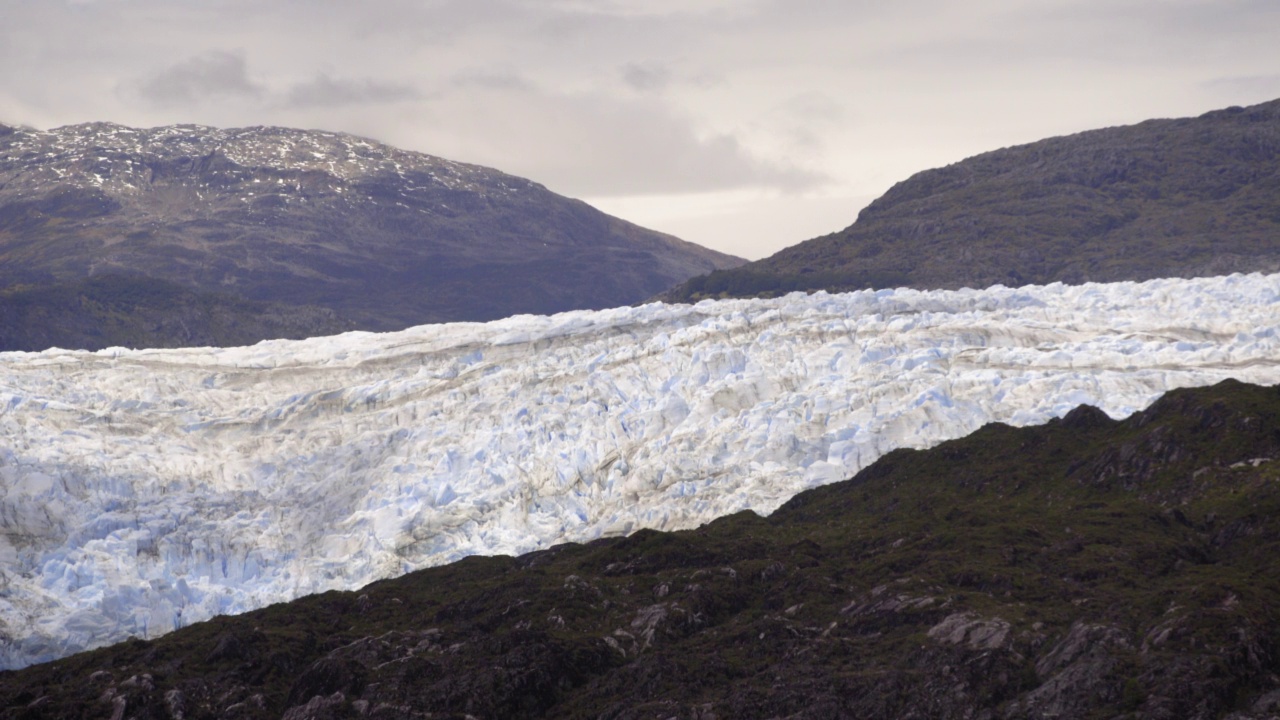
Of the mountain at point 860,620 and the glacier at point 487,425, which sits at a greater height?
the glacier at point 487,425

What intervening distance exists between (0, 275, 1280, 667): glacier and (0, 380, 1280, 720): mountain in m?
12.1

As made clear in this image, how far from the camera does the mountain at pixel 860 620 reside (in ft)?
198

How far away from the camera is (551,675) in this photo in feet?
227

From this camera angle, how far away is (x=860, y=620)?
71.8 meters

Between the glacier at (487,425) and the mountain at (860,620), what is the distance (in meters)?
12.1

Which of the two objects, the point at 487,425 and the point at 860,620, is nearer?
the point at 860,620

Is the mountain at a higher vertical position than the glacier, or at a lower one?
lower

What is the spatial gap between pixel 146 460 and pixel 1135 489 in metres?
70.6

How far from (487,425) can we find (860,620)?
5212 centimetres

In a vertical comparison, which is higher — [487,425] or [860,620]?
[487,425]

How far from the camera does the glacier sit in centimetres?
10525

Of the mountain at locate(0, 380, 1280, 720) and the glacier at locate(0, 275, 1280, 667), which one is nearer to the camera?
the mountain at locate(0, 380, 1280, 720)

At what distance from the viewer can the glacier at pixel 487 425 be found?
105250mm

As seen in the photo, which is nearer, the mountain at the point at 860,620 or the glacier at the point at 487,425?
the mountain at the point at 860,620
